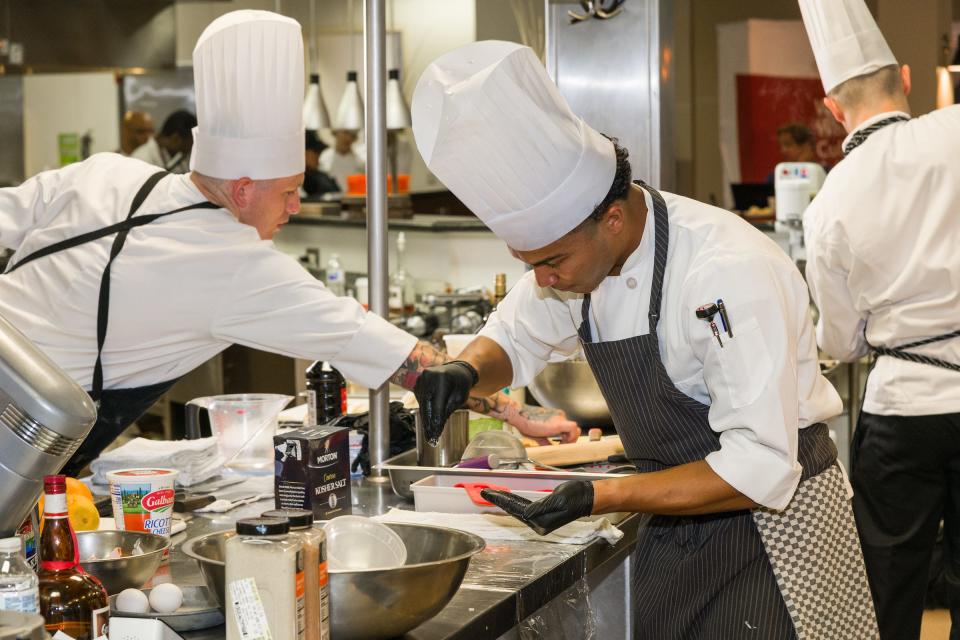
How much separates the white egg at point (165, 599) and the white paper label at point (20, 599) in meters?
0.38

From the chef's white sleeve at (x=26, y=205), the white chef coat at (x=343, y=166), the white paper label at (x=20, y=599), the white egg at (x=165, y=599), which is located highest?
the white chef coat at (x=343, y=166)

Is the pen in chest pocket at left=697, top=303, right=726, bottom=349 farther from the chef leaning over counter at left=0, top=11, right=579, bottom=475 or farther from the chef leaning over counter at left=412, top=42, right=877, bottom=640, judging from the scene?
the chef leaning over counter at left=0, top=11, right=579, bottom=475

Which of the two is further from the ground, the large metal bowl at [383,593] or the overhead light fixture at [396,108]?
the overhead light fixture at [396,108]

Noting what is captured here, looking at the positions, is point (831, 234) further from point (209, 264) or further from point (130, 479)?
point (130, 479)

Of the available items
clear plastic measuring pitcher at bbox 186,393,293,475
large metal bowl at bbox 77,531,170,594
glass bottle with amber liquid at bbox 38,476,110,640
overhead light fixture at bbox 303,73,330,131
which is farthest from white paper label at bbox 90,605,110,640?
overhead light fixture at bbox 303,73,330,131

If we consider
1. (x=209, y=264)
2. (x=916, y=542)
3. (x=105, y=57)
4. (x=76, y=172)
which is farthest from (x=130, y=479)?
(x=105, y=57)

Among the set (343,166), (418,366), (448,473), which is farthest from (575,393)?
(343,166)

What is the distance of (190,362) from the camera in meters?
→ 2.50

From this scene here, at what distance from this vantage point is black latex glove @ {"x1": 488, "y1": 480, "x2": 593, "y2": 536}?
168 centimetres

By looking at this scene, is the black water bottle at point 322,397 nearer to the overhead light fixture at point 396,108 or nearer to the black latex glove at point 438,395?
the black latex glove at point 438,395

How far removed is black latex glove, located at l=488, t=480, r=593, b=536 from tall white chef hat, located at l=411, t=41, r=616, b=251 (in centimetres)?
39

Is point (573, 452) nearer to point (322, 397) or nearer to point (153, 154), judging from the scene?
point (322, 397)

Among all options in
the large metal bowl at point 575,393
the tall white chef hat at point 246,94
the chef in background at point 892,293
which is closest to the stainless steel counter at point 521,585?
the large metal bowl at point 575,393

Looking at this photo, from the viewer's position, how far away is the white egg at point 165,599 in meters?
1.49
